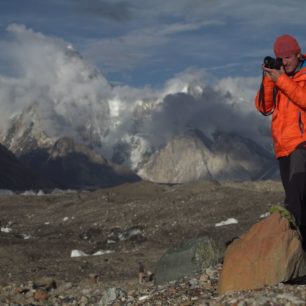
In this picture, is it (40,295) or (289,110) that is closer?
(289,110)

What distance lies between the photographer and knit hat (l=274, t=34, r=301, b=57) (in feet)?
27.1

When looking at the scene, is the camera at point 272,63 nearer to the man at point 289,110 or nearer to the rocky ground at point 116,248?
the man at point 289,110

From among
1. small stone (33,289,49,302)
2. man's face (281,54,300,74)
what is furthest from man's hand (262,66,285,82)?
small stone (33,289,49,302)

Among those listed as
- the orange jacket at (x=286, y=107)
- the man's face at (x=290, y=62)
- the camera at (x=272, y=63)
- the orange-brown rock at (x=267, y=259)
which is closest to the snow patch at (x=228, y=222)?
the orange-brown rock at (x=267, y=259)

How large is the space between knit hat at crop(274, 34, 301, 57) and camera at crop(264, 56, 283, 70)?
0.11 metres

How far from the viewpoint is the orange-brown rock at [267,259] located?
8523 mm

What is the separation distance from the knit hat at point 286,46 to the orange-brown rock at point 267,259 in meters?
1.97

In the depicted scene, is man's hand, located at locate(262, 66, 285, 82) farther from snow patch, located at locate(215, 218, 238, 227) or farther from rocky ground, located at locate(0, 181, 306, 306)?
snow patch, located at locate(215, 218, 238, 227)

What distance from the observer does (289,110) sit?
8.30m

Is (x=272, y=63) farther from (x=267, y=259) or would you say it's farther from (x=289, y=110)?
(x=267, y=259)

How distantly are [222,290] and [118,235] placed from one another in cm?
2284

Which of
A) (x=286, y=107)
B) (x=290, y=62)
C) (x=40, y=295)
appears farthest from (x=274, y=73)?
(x=40, y=295)

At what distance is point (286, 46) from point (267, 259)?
250 centimetres

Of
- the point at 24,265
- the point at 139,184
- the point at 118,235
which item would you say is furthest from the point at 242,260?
the point at 139,184
